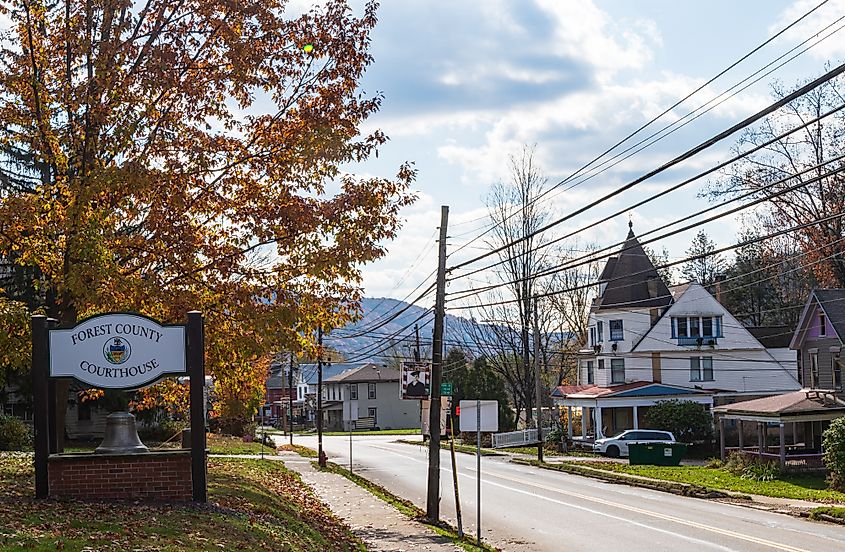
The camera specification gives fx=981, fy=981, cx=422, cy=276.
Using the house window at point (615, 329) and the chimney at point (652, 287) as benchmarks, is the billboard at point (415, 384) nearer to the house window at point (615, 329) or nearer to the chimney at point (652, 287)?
the house window at point (615, 329)

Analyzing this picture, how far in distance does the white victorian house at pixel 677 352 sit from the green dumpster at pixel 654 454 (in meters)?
13.4

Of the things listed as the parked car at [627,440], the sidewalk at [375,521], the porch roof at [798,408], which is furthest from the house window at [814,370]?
the sidewalk at [375,521]

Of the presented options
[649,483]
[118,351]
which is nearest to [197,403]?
[118,351]

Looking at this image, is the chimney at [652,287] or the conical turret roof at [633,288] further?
the chimney at [652,287]

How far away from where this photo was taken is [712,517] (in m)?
23.2

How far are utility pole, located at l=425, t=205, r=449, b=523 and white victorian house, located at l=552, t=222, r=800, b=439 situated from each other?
36.2 m

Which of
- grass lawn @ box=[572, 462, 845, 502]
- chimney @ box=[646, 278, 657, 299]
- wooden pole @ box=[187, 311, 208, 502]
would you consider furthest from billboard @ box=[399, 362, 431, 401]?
chimney @ box=[646, 278, 657, 299]

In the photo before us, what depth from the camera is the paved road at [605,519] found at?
18.5 metres

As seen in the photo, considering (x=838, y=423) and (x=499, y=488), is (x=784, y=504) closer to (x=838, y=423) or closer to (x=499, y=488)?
(x=838, y=423)

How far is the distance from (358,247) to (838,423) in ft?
61.7

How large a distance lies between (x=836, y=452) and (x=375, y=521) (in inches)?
617

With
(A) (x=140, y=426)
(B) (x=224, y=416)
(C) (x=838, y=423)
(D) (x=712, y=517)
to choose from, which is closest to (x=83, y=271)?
(D) (x=712, y=517)

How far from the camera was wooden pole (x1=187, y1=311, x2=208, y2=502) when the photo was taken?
15.1 metres

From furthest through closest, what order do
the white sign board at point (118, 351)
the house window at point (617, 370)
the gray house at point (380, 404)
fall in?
1. the gray house at point (380, 404)
2. the house window at point (617, 370)
3. the white sign board at point (118, 351)
